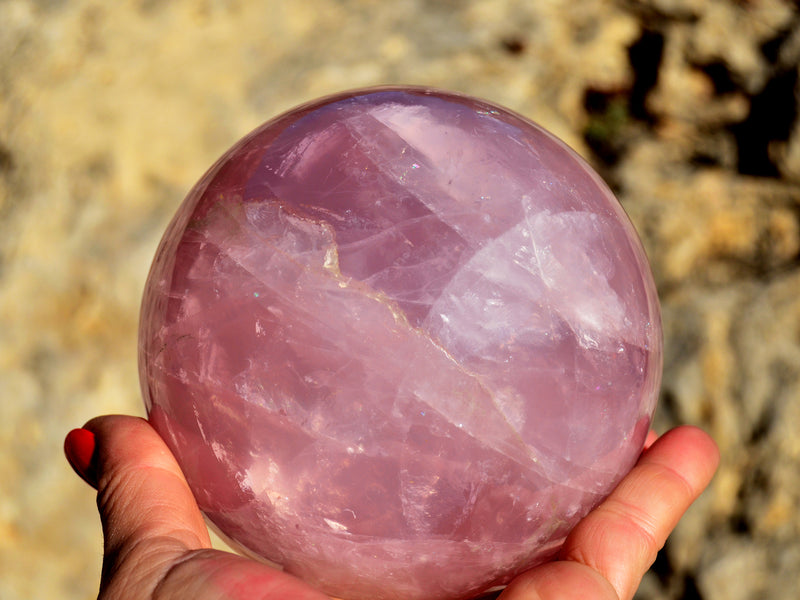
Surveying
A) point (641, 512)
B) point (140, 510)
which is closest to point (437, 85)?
point (641, 512)

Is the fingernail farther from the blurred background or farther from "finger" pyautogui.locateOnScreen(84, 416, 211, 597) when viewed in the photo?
the blurred background

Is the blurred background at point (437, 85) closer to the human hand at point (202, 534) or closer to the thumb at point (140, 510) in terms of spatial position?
the human hand at point (202, 534)

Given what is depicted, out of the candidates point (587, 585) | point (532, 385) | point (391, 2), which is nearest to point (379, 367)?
point (532, 385)

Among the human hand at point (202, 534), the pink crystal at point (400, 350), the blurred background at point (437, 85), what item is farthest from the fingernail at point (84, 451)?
the blurred background at point (437, 85)

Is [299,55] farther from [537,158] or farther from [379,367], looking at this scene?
[379,367]

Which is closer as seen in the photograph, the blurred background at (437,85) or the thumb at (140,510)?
the thumb at (140,510)

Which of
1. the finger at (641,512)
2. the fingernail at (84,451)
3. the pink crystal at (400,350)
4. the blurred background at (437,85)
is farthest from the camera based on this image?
the blurred background at (437,85)
